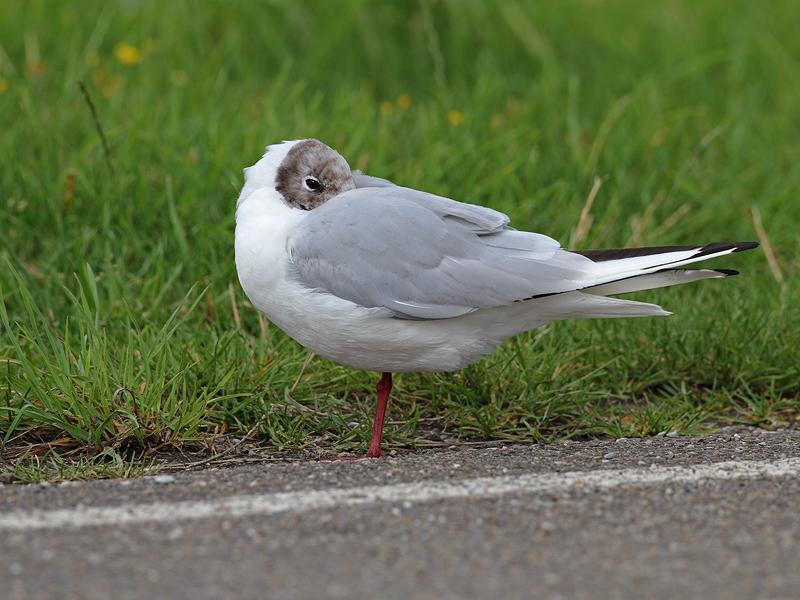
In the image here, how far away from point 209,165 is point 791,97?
3.93 metres

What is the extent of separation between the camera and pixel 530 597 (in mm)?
2609

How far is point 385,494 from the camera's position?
10.9ft

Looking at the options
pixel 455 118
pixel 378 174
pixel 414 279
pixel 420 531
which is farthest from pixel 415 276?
pixel 455 118

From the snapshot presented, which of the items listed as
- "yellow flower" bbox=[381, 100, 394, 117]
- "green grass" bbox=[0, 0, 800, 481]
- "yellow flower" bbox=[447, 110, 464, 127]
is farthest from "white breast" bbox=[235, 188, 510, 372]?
"yellow flower" bbox=[381, 100, 394, 117]

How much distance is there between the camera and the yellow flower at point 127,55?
7113 mm

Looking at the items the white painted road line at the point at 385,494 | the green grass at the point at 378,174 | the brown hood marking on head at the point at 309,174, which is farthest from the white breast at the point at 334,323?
the white painted road line at the point at 385,494

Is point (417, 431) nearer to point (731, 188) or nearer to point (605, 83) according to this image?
point (731, 188)

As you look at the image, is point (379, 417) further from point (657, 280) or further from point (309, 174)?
point (657, 280)

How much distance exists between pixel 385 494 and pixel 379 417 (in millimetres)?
816

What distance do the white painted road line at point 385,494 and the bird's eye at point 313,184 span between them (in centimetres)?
121

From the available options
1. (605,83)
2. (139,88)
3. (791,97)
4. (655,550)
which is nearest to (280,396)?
(655,550)

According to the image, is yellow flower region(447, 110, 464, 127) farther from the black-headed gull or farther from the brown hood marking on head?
the black-headed gull

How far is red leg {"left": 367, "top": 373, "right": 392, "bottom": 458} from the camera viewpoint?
4.04 m

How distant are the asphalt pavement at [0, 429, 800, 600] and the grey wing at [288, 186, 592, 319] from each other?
518mm
